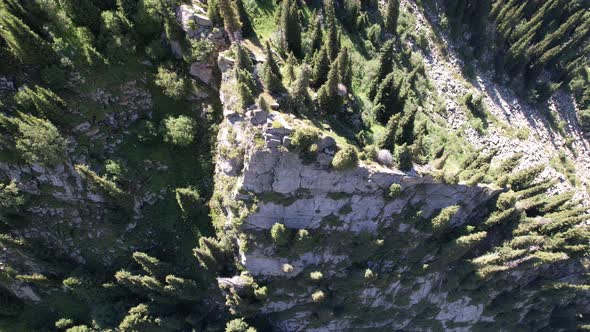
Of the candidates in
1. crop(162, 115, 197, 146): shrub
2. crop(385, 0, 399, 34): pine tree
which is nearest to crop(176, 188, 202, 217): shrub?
crop(162, 115, 197, 146): shrub

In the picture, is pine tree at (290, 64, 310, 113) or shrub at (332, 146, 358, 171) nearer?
shrub at (332, 146, 358, 171)

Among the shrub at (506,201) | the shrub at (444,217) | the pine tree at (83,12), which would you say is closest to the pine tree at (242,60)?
the pine tree at (83,12)

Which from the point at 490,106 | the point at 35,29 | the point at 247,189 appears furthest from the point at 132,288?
the point at 490,106

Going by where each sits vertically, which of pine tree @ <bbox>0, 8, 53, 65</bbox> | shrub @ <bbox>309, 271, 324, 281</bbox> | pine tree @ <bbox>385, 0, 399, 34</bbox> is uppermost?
pine tree @ <bbox>385, 0, 399, 34</bbox>

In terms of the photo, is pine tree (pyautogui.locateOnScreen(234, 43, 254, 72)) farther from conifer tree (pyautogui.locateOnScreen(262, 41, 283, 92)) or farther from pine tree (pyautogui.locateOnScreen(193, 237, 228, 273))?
pine tree (pyautogui.locateOnScreen(193, 237, 228, 273))

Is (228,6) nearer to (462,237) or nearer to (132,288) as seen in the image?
(132,288)

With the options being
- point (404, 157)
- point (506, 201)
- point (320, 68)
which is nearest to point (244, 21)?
point (320, 68)
